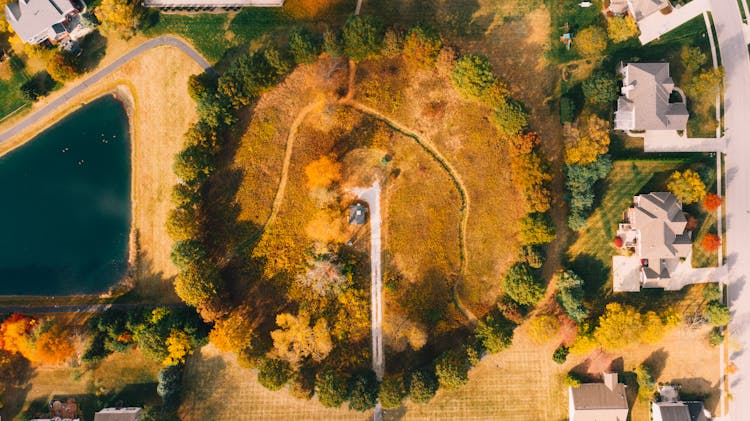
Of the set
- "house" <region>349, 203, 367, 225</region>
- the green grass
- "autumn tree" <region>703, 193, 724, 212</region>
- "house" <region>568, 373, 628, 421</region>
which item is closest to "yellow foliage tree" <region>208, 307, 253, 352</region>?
"house" <region>349, 203, 367, 225</region>

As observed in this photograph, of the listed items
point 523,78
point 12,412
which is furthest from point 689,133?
point 12,412

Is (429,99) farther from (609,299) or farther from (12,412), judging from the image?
(12,412)

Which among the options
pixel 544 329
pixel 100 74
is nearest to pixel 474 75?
pixel 544 329

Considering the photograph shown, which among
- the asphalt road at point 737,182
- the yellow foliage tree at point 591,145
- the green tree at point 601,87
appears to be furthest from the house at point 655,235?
the green tree at point 601,87

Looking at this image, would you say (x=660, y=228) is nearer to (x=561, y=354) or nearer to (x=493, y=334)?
(x=561, y=354)

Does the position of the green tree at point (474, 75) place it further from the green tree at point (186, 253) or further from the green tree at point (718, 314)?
the green tree at point (718, 314)

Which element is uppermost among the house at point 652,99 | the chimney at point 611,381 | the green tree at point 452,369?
the house at point 652,99
